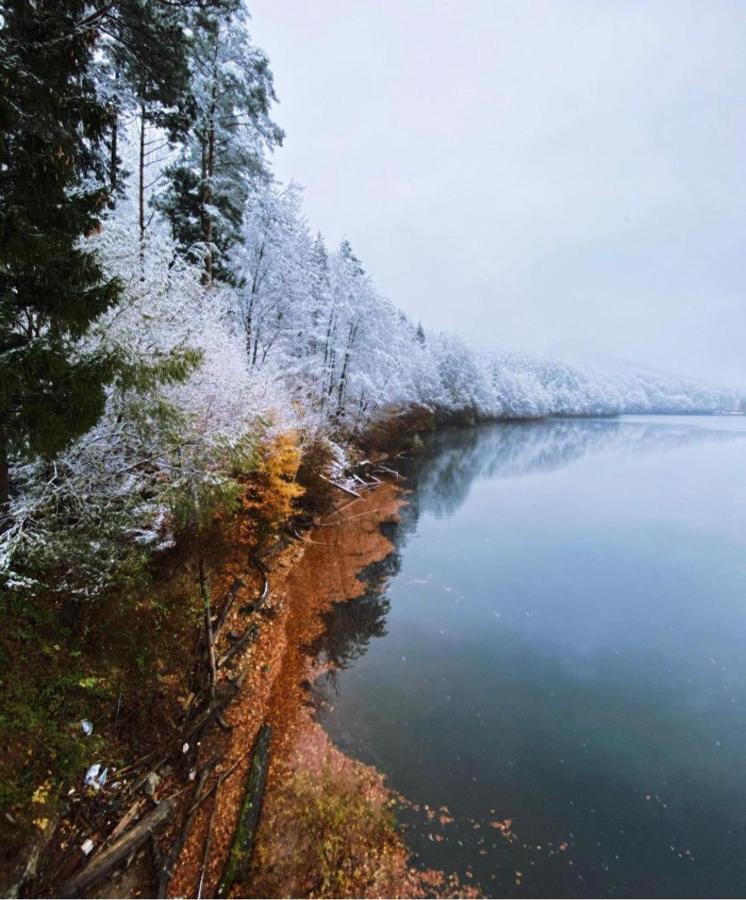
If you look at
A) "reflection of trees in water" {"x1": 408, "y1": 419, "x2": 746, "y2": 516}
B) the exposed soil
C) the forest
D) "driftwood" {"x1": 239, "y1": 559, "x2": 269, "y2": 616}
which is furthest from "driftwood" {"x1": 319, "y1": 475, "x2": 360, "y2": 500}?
the exposed soil

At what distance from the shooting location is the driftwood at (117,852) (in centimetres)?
516

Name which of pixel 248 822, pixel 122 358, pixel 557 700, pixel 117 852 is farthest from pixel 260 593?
pixel 557 700

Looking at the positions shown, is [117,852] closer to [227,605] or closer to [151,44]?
[227,605]

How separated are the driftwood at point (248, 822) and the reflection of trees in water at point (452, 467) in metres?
2.65

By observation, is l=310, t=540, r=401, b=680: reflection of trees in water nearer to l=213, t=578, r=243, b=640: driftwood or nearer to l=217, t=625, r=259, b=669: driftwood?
l=217, t=625, r=259, b=669: driftwood

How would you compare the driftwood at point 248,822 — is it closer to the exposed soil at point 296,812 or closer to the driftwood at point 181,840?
the exposed soil at point 296,812

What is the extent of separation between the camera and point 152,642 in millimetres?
8586

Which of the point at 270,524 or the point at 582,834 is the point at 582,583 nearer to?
A: the point at 582,834

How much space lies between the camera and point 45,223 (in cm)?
519

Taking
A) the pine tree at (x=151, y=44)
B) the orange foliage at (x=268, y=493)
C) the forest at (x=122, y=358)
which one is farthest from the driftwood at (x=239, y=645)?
the pine tree at (x=151, y=44)

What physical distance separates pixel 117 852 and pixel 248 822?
1.85 metres

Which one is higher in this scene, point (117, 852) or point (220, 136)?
point (220, 136)

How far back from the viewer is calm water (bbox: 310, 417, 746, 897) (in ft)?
23.0

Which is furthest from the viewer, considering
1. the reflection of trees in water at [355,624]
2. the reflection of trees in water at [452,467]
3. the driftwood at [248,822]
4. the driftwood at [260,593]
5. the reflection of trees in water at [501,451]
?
the reflection of trees in water at [501,451]
